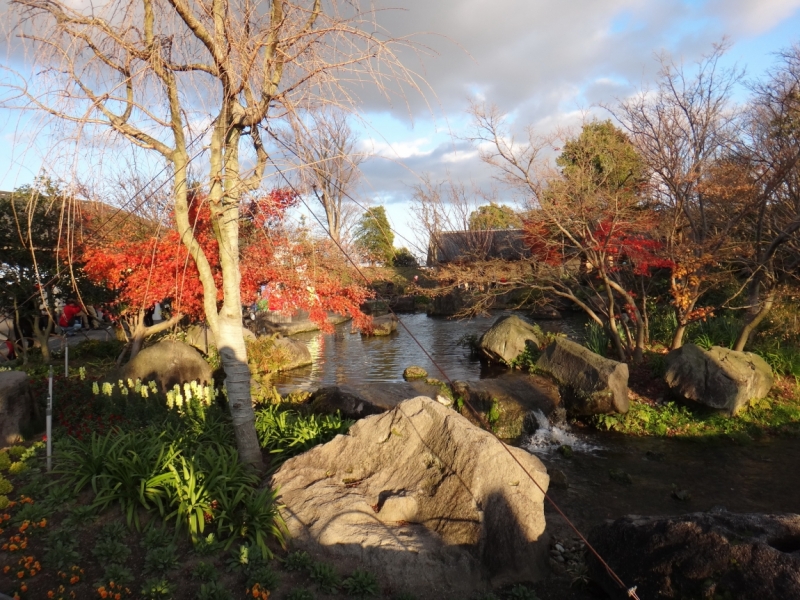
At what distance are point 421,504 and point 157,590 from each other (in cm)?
243

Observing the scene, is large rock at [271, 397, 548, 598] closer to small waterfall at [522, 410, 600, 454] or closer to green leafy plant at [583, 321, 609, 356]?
small waterfall at [522, 410, 600, 454]

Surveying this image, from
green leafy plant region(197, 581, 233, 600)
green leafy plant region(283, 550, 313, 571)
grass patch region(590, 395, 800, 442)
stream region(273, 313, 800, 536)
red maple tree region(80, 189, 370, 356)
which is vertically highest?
red maple tree region(80, 189, 370, 356)

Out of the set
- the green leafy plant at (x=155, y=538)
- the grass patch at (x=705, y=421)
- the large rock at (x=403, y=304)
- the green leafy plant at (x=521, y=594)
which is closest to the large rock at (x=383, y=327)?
the large rock at (x=403, y=304)

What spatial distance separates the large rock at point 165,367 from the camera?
33.7ft

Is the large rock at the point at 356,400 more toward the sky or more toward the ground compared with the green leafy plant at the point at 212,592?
more toward the sky

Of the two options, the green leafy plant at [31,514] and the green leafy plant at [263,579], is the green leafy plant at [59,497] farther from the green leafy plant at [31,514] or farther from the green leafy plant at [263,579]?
the green leafy plant at [263,579]

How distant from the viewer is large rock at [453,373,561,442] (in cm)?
1068

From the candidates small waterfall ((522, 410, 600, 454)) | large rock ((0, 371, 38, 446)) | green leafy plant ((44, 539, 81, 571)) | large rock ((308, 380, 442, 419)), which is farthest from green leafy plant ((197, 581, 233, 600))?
small waterfall ((522, 410, 600, 454))

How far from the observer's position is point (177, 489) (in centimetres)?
500

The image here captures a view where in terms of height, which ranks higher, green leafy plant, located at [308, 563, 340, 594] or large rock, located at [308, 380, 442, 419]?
large rock, located at [308, 380, 442, 419]

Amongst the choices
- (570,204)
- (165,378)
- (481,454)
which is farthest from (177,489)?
(570,204)

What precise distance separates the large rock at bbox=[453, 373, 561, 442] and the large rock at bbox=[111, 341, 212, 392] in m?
5.17

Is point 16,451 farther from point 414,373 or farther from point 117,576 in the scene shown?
point 414,373

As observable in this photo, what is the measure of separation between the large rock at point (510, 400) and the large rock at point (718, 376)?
2.43 m
